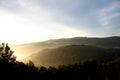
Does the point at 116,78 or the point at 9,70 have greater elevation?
the point at 9,70

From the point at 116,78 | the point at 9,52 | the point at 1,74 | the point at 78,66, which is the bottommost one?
the point at 116,78

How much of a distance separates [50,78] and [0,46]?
175ft

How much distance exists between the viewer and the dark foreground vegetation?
141 feet

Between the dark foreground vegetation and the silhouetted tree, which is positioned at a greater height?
the silhouetted tree

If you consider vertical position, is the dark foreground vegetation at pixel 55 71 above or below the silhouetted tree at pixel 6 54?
below

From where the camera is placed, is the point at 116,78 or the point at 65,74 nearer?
the point at 65,74

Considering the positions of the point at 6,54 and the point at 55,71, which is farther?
the point at 55,71

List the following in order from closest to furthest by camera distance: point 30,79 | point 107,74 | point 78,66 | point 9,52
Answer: point 9,52 < point 30,79 < point 78,66 < point 107,74

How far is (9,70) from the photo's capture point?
4203 centimetres

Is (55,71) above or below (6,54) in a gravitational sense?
below

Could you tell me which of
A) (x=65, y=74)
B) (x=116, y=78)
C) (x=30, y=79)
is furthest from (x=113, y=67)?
(x=30, y=79)

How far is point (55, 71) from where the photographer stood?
346 feet

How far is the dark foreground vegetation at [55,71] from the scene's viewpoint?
141 ft

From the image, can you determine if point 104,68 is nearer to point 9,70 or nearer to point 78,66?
point 78,66
